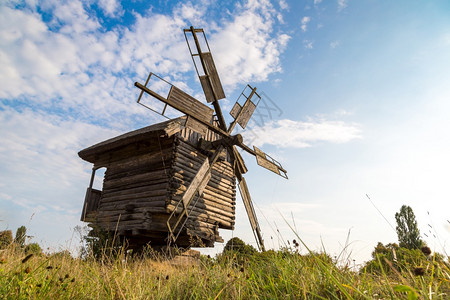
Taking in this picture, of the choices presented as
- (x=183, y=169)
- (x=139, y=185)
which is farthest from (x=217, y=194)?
(x=139, y=185)

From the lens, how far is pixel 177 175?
979cm

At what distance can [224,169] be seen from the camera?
1212cm

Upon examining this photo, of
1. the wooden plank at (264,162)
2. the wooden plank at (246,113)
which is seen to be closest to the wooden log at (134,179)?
the wooden plank at (264,162)

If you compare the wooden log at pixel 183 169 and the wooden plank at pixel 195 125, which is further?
the wooden log at pixel 183 169

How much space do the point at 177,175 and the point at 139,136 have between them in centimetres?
184

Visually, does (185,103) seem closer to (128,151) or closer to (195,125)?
(195,125)

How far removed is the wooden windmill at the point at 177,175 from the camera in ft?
30.9

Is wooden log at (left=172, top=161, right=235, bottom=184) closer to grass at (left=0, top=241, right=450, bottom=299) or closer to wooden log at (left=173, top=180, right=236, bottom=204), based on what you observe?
wooden log at (left=173, top=180, right=236, bottom=204)

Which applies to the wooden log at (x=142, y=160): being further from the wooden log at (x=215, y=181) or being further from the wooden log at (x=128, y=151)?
the wooden log at (x=215, y=181)

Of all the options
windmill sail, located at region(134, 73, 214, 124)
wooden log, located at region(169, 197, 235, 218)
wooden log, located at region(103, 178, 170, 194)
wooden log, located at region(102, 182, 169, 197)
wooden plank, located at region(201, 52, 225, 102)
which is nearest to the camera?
windmill sail, located at region(134, 73, 214, 124)

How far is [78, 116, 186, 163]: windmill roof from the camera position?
31.3 feet

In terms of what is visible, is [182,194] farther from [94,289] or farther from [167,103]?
[94,289]

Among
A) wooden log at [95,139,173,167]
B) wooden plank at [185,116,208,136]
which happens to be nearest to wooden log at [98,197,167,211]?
wooden log at [95,139,173,167]

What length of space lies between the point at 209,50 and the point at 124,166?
203 inches
